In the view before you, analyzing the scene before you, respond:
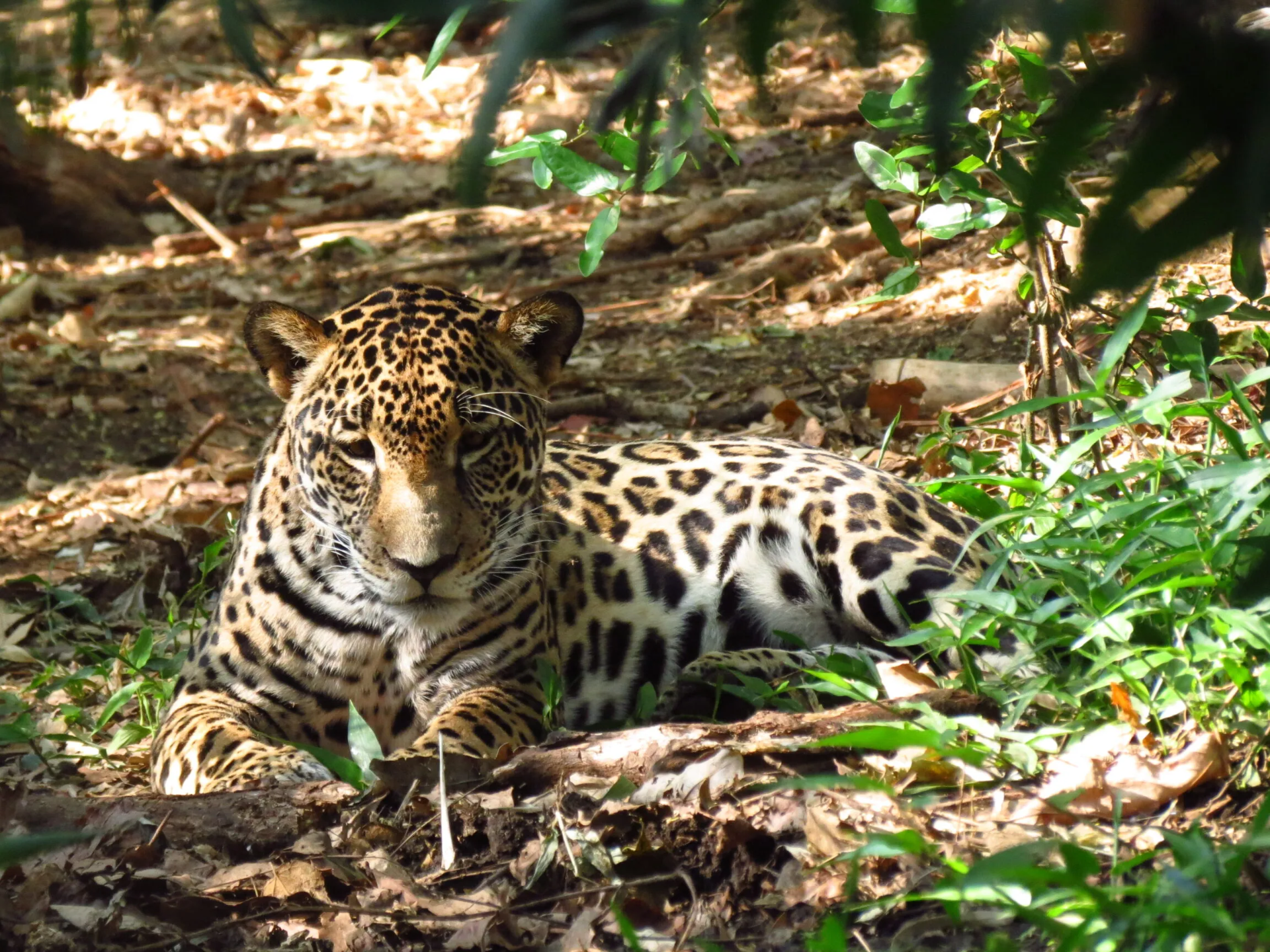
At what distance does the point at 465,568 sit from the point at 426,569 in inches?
7.0

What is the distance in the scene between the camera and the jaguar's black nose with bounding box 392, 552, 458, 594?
488cm

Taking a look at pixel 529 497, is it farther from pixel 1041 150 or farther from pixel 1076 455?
pixel 1041 150

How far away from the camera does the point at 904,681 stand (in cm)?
452

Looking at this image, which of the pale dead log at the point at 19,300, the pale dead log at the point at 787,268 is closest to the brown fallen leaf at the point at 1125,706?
the pale dead log at the point at 787,268

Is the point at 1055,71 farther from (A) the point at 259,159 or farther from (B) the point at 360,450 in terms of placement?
(A) the point at 259,159

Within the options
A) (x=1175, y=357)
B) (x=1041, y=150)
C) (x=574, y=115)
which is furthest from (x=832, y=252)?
(x=1041, y=150)

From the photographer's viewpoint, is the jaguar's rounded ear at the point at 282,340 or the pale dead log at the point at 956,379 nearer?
the jaguar's rounded ear at the point at 282,340

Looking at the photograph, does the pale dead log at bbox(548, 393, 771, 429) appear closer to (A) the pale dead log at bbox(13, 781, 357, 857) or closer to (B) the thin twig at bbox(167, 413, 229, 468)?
(B) the thin twig at bbox(167, 413, 229, 468)

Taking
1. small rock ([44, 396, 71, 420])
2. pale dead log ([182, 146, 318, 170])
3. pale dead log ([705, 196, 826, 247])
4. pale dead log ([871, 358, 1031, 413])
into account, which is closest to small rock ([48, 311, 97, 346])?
small rock ([44, 396, 71, 420])

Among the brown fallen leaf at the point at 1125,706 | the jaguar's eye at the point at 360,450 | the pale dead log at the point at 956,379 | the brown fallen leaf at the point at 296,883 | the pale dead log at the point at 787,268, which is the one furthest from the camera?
the pale dead log at the point at 787,268

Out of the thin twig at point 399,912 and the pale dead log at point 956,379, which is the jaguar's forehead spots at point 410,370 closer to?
the thin twig at point 399,912

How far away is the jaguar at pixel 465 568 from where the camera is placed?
196 inches

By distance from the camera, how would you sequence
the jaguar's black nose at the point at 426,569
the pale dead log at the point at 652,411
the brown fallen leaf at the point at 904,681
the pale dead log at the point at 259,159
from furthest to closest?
the pale dead log at the point at 259,159 < the pale dead log at the point at 652,411 < the jaguar's black nose at the point at 426,569 < the brown fallen leaf at the point at 904,681

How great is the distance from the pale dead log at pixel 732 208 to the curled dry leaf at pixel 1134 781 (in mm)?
8835
